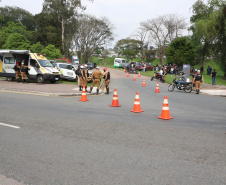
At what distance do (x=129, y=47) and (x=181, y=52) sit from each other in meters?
56.4

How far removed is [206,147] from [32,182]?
12.0 ft

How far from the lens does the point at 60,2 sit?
45.1m

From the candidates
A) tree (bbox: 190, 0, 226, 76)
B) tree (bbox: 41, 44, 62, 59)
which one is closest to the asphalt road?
tree (bbox: 190, 0, 226, 76)

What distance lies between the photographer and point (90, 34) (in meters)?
64.6

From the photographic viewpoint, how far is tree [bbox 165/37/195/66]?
191 feet

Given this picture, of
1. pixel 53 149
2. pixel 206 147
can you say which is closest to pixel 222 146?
pixel 206 147

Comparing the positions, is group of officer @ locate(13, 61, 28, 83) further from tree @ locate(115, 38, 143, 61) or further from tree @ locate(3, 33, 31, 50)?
tree @ locate(115, 38, 143, 61)

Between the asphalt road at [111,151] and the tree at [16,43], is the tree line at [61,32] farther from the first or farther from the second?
the asphalt road at [111,151]

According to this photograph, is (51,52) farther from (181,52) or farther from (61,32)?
(181,52)

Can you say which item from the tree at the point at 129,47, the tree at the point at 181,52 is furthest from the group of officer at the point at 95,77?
the tree at the point at 129,47

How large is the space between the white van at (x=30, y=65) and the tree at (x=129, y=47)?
8663 centimetres

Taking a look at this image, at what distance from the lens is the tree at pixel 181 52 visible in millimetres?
58344

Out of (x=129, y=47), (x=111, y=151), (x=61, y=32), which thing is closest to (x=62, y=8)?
(x=61, y=32)

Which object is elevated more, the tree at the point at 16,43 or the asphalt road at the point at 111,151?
the tree at the point at 16,43
